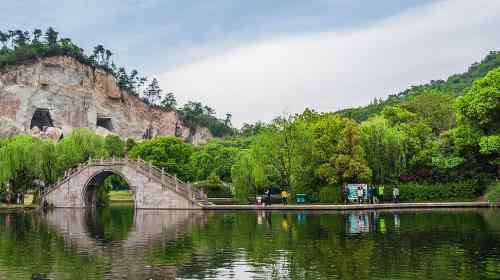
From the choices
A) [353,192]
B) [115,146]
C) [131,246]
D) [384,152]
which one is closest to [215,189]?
[384,152]

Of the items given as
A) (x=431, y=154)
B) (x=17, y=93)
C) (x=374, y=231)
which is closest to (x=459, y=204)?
(x=431, y=154)

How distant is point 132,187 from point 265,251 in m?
33.2

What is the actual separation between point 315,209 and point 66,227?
17094 mm

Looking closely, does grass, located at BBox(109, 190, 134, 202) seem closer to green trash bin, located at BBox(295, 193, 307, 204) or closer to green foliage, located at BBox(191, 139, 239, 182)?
green foliage, located at BBox(191, 139, 239, 182)

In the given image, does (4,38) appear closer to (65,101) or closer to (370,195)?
(65,101)

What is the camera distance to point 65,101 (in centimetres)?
10662

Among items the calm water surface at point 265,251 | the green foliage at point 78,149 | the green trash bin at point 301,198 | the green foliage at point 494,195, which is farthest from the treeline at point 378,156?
the green foliage at point 78,149

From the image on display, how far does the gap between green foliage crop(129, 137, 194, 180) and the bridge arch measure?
20.3m

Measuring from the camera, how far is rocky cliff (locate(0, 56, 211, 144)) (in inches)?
3957

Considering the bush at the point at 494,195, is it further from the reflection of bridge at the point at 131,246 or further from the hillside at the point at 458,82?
the hillside at the point at 458,82

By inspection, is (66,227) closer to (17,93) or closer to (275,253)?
(275,253)

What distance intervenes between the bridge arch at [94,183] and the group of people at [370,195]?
1841cm

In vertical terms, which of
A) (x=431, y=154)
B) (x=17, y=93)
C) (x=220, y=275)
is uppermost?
(x=17, y=93)

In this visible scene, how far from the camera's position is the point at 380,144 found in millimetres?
46562
